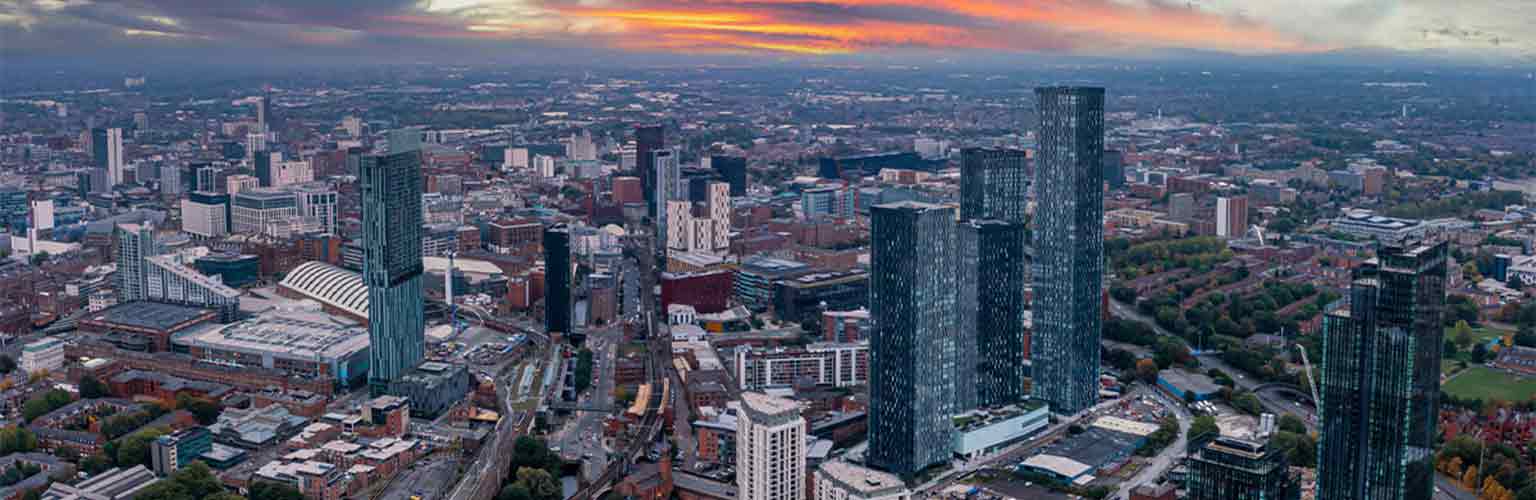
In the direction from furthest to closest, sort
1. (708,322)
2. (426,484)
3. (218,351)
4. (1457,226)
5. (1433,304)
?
(1457,226) → (708,322) → (218,351) → (426,484) → (1433,304)

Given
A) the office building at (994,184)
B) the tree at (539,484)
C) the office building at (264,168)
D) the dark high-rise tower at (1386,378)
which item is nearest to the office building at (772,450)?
the tree at (539,484)

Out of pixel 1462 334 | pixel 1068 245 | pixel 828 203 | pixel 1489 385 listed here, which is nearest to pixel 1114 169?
pixel 828 203

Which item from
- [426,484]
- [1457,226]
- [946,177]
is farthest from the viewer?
[946,177]

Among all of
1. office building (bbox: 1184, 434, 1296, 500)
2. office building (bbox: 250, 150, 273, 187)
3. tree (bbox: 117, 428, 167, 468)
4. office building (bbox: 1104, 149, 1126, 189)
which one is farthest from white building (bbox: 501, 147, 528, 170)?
office building (bbox: 1184, 434, 1296, 500)

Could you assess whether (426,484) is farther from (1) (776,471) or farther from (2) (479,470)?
(1) (776,471)

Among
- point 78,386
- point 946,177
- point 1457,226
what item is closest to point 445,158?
point 946,177

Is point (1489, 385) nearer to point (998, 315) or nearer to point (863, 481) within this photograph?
point (998, 315)

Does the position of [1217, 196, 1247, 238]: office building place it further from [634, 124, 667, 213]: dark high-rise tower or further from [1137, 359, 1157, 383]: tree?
[634, 124, 667, 213]: dark high-rise tower
